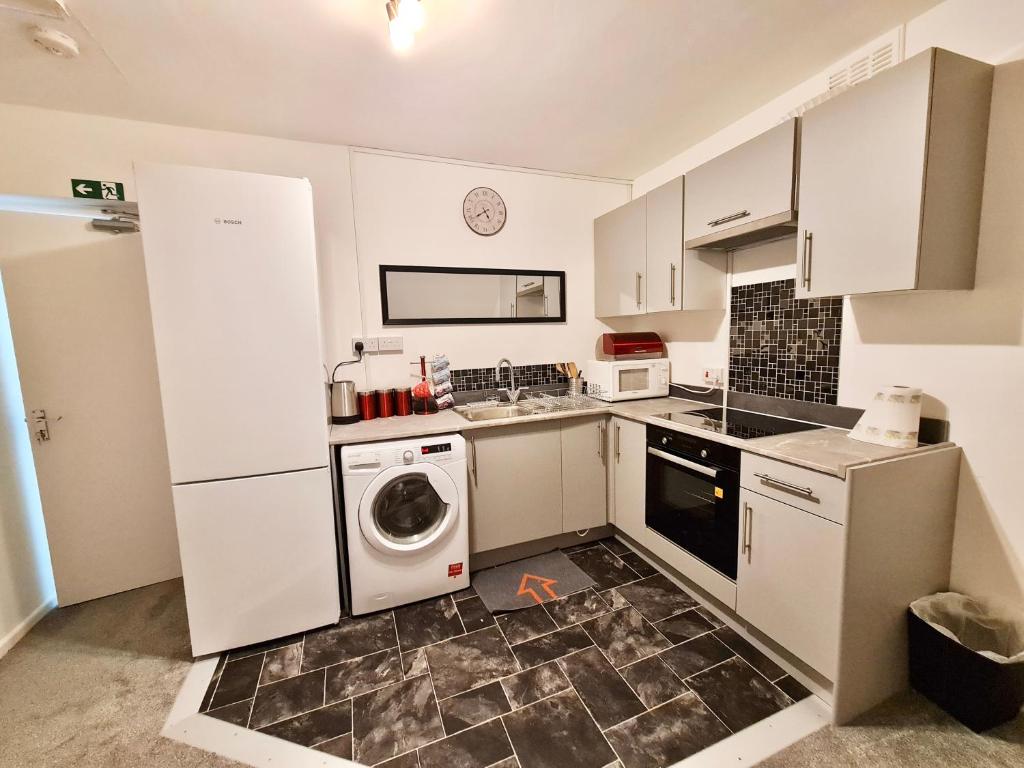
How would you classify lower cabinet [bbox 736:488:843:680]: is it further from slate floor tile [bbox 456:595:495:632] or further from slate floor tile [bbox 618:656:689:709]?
slate floor tile [bbox 456:595:495:632]

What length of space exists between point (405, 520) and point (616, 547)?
53.5 inches

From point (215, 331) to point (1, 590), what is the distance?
1.61m

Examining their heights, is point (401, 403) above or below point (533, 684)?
above

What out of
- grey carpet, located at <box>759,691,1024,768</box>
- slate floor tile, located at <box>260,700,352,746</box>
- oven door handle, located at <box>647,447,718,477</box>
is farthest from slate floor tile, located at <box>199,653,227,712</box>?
oven door handle, located at <box>647,447,718,477</box>

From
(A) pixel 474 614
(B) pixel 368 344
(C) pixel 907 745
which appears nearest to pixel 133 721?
(A) pixel 474 614

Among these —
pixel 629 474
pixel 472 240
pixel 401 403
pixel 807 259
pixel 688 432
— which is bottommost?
pixel 629 474

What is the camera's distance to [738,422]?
7.23 ft

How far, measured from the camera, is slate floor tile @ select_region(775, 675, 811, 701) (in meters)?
1.55

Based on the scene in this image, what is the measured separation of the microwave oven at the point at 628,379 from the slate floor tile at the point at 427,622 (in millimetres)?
1560

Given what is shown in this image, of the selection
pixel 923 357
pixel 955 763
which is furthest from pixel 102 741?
pixel 923 357

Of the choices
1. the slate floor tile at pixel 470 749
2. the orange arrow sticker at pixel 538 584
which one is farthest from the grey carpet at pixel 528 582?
the slate floor tile at pixel 470 749

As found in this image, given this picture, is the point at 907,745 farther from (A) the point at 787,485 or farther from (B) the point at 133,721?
(B) the point at 133,721

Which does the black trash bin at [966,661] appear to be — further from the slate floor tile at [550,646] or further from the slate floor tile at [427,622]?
the slate floor tile at [427,622]

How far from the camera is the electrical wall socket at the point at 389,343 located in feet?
8.49
